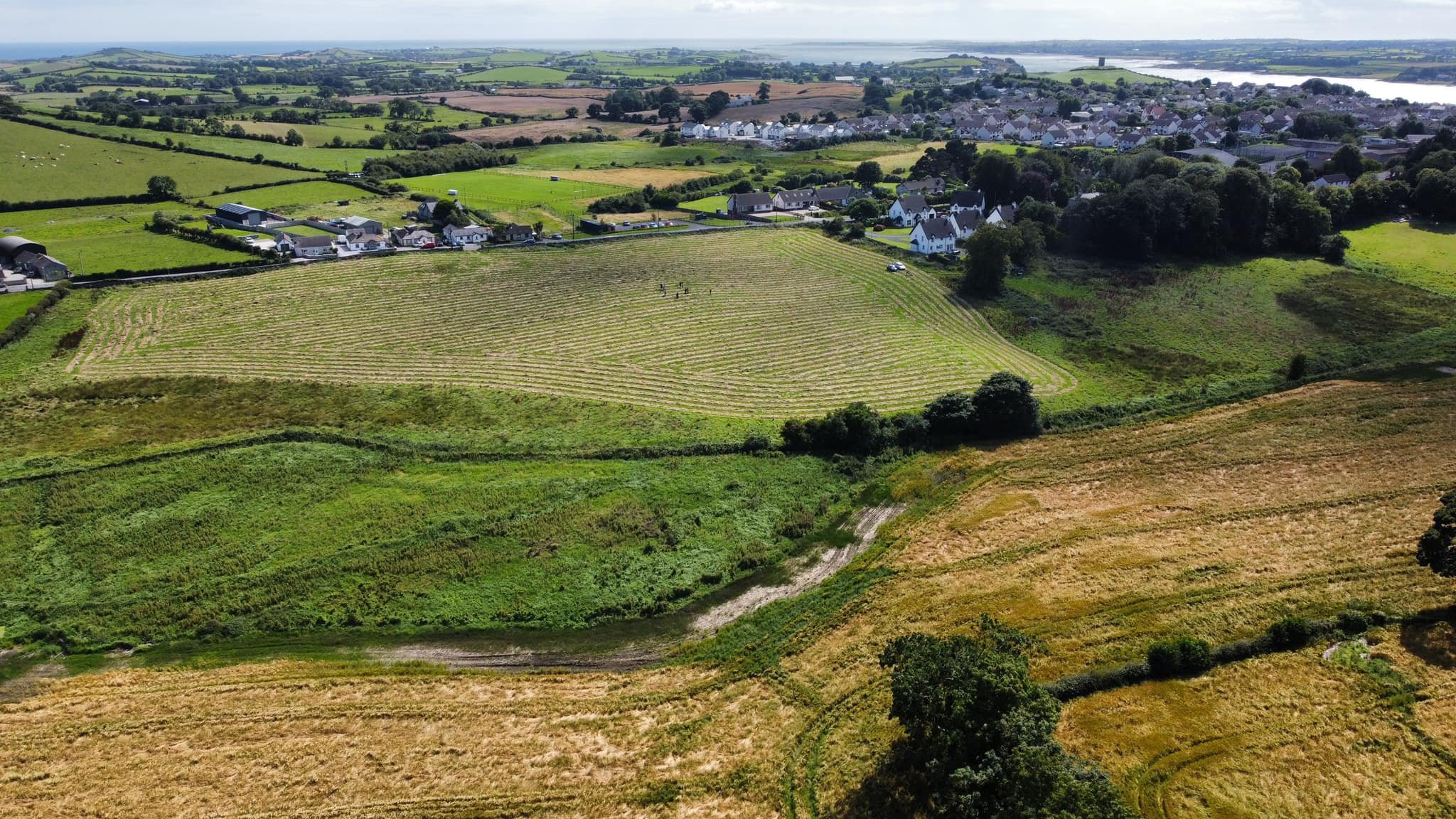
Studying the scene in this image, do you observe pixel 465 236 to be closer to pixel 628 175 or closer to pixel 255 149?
pixel 628 175

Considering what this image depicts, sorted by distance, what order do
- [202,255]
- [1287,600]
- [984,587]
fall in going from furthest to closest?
[202,255] → [984,587] → [1287,600]

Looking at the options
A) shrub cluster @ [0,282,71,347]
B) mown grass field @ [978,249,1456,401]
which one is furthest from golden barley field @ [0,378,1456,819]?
shrub cluster @ [0,282,71,347]

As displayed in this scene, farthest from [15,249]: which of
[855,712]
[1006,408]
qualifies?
[855,712]

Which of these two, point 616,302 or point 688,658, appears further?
point 616,302

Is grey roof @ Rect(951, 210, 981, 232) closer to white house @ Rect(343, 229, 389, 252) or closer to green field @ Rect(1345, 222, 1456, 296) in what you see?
green field @ Rect(1345, 222, 1456, 296)

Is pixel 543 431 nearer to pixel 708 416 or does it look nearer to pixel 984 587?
pixel 708 416

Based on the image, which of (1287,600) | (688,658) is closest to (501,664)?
(688,658)
